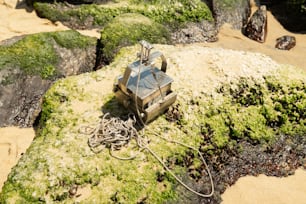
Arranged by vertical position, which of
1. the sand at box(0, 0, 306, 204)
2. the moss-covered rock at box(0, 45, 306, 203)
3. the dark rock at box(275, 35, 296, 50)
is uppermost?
the dark rock at box(275, 35, 296, 50)

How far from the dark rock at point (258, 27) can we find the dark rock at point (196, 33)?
1.37m

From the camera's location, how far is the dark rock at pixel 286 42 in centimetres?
1346

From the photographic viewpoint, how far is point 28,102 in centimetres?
959

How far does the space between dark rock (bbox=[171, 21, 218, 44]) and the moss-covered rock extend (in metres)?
3.34

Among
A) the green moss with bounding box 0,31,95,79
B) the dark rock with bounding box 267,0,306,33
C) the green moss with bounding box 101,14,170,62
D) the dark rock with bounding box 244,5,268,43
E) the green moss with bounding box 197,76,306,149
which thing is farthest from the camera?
the dark rock with bounding box 267,0,306,33

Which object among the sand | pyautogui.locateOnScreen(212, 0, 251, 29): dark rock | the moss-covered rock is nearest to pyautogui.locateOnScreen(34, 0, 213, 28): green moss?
pyautogui.locateOnScreen(212, 0, 251, 29): dark rock

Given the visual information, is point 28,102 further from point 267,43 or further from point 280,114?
point 267,43

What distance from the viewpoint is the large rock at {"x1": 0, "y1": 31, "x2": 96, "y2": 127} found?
931 centimetres

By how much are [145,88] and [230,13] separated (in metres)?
8.29

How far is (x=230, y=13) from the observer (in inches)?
564

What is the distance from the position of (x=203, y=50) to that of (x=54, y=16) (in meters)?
6.46

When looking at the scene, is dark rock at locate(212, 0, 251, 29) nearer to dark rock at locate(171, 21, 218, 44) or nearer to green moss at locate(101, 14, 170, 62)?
dark rock at locate(171, 21, 218, 44)

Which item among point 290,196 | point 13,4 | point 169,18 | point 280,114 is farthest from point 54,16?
point 290,196

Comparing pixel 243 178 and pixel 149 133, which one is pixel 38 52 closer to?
pixel 149 133
